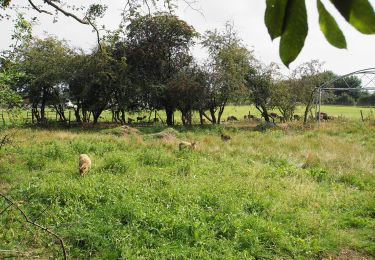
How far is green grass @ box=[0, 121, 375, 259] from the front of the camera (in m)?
5.24

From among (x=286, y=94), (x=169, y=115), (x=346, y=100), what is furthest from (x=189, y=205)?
(x=346, y=100)

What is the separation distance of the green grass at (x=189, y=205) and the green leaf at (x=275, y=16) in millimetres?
2745

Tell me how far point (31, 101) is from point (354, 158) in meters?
22.1

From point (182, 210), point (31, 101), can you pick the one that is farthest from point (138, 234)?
point (31, 101)

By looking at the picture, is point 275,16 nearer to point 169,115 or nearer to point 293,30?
point 293,30

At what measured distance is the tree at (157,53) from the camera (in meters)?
24.0

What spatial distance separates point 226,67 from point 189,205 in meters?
18.7

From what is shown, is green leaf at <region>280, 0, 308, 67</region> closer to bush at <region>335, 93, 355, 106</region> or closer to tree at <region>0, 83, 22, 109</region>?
tree at <region>0, 83, 22, 109</region>

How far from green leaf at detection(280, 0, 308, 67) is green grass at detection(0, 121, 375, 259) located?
2.75 metres

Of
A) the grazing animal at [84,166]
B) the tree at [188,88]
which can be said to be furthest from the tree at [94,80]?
the grazing animal at [84,166]

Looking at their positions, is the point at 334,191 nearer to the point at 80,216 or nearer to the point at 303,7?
the point at 80,216

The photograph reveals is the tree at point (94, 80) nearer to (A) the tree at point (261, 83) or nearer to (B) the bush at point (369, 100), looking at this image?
(A) the tree at point (261, 83)

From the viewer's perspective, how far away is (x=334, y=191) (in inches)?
314

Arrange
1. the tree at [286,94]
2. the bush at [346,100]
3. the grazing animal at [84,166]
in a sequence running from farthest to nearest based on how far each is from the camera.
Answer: the bush at [346,100] < the tree at [286,94] < the grazing animal at [84,166]
